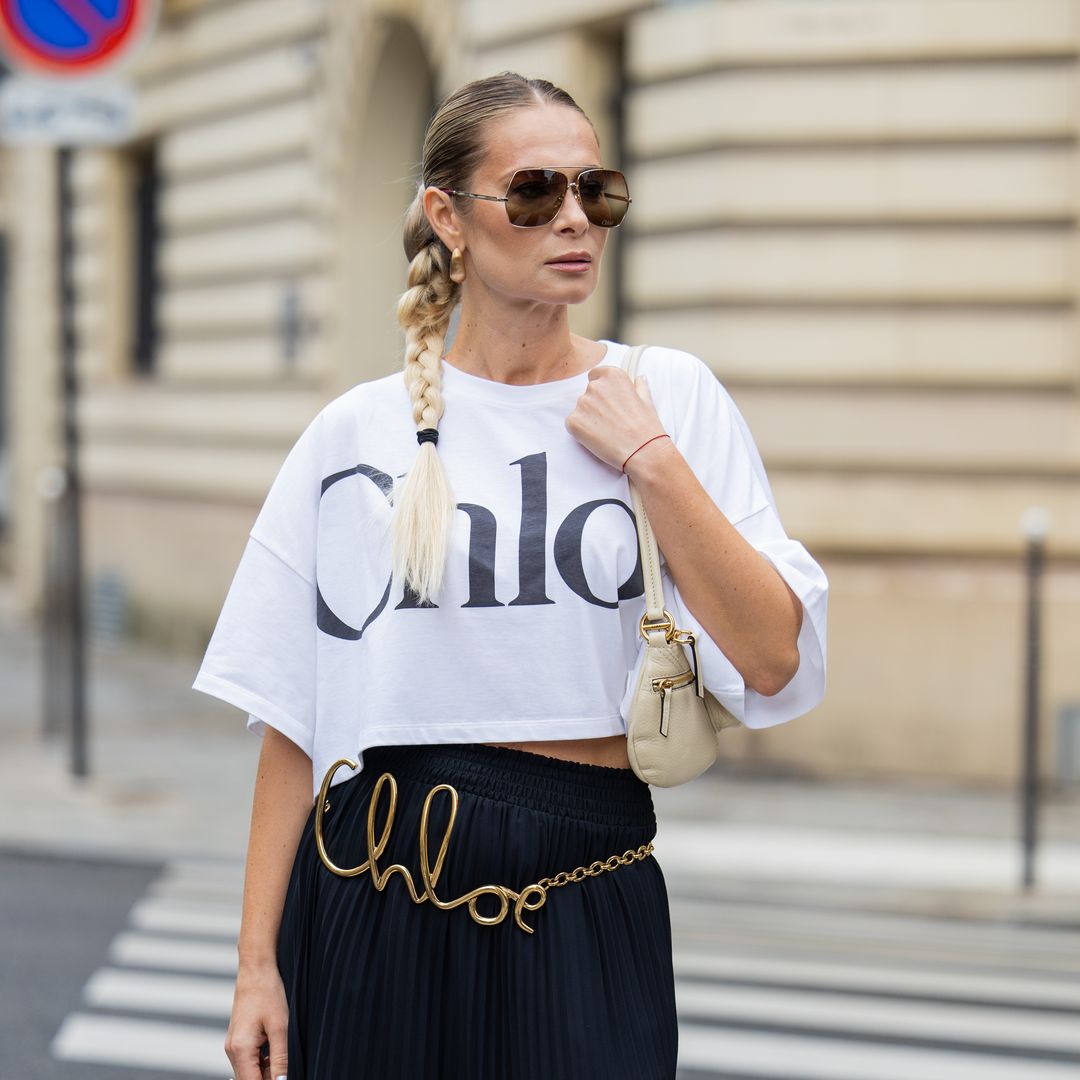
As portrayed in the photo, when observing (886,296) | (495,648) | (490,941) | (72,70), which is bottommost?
(490,941)

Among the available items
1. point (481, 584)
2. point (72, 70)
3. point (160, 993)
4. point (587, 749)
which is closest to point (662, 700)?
point (587, 749)

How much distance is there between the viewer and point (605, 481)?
88.4 inches

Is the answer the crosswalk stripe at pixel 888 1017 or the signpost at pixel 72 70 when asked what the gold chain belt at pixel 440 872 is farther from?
the signpost at pixel 72 70

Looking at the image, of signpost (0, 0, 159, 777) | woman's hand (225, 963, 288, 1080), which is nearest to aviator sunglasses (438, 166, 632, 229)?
woman's hand (225, 963, 288, 1080)

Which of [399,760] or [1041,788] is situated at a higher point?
[399,760]

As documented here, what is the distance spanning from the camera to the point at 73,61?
8.73m

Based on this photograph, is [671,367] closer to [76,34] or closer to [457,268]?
[457,268]

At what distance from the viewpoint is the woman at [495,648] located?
219 cm

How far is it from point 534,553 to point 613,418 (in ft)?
0.62

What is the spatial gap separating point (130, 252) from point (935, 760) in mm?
9675

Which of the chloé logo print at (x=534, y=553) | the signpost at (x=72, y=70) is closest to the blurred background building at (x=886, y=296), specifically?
the signpost at (x=72, y=70)

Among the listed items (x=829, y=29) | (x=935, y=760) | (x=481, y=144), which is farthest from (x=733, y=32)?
(x=481, y=144)

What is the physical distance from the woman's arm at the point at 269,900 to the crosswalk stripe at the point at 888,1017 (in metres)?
3.32

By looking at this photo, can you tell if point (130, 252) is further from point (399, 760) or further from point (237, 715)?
point (399, 760)
